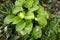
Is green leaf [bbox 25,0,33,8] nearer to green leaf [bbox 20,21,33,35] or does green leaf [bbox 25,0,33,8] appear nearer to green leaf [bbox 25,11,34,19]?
green leaf [bbox 25,11,34,19]

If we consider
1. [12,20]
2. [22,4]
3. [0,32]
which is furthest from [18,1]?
[0,32]

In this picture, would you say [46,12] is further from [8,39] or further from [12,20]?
[8,39]

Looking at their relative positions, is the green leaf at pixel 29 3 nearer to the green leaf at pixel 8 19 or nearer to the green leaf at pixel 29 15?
the green leaf at pixel 29 15

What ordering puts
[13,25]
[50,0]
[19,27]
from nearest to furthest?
1. [19,27]
2. [13,25]
3. [50,0]

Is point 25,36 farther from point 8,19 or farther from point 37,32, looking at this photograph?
point 8,19

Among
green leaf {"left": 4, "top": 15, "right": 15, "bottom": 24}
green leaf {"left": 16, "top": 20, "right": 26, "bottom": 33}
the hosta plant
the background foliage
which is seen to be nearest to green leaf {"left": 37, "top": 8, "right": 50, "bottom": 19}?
the hosta plant

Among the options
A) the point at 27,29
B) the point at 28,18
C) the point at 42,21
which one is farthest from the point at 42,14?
the point at 27,29

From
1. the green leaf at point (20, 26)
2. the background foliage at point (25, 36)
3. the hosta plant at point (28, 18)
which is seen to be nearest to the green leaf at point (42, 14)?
the hosta plant at point (28, 18)

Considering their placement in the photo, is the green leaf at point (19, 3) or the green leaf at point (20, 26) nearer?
A: the green leaf at point (20, 26)

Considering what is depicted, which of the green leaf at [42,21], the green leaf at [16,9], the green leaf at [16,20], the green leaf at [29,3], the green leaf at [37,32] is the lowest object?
the green leaf at [37,32]

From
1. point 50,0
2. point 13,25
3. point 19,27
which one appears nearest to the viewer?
point 19,27

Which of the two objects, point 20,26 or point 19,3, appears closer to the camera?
point 20,26
